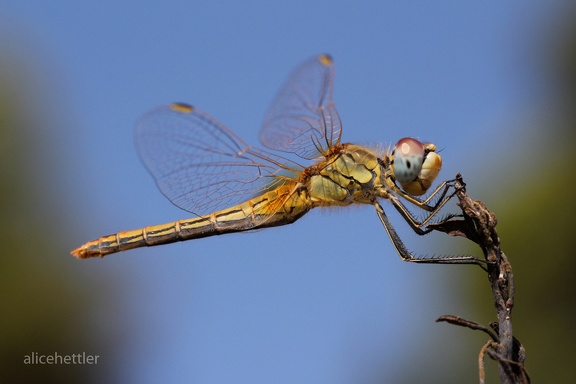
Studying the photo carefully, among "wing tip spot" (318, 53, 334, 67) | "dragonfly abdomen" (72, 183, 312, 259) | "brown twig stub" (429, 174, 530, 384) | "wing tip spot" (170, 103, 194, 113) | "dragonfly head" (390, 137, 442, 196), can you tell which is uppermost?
"wing tip spot" (318, 53, 334, 67)

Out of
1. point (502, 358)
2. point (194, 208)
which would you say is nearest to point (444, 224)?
point (502, 358)

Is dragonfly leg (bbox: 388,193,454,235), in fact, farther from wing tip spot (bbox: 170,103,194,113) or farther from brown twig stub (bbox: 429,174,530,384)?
wing tip spot (bbox: 170,103,194,113)

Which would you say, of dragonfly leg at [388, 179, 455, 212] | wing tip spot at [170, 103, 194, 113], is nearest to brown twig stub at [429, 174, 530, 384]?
dragonfly leg at [388, 179, 455, 212]

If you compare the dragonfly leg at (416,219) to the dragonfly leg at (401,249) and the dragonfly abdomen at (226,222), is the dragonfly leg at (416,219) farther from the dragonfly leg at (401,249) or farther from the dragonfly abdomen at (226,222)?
the dragonfly abdomen at (226,222)

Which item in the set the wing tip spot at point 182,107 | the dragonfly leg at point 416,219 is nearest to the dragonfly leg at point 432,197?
the dragonfly leg at point 416,219

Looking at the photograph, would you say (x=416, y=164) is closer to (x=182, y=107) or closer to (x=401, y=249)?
(x=401, y=249)

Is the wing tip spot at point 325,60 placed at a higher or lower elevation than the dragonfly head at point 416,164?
higher
